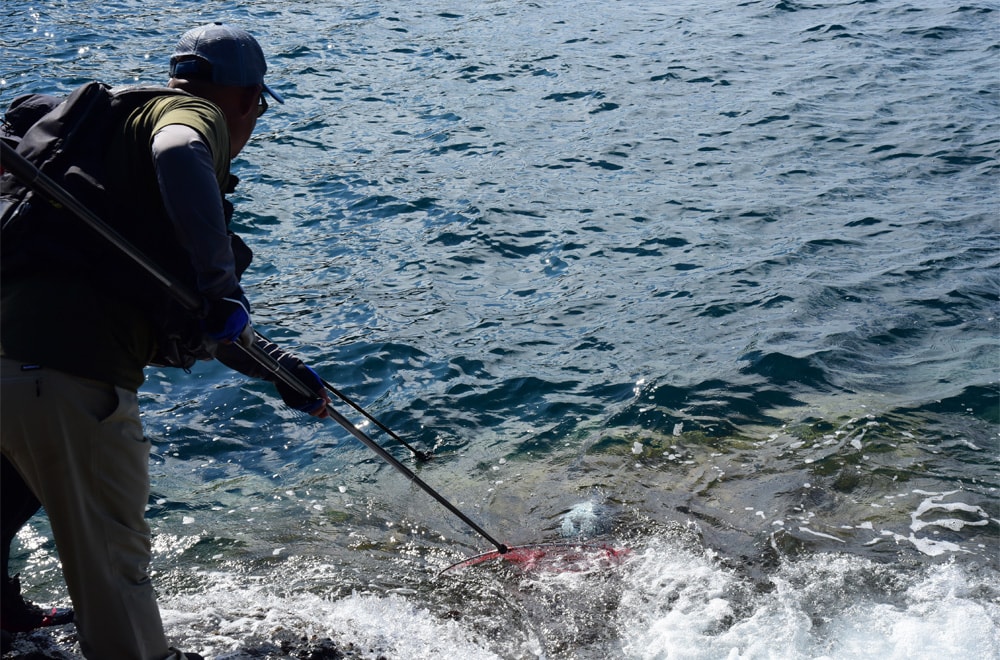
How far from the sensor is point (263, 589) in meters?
5.20

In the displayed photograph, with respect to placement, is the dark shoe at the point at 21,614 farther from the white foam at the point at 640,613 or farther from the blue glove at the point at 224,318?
the blue glove at the point at 224,318

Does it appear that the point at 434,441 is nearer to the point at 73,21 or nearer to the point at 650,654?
the point at 650,654

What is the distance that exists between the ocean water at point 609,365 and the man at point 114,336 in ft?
3.79

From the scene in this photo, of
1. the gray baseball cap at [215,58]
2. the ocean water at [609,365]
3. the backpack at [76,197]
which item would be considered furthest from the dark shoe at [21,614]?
the gray baseball cap at [215,58]

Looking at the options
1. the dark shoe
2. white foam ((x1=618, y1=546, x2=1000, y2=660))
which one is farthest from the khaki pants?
white foam ((x1=618, y1=546, x2=1000, y2=660))

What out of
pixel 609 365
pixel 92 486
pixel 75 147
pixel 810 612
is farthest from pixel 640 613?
pixel 75 147

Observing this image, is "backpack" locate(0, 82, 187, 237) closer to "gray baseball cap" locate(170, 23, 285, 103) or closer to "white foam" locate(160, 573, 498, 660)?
"gray baseball cap" locate(170, 23, 285, 103)

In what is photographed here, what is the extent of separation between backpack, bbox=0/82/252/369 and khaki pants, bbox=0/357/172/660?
0.35 metres

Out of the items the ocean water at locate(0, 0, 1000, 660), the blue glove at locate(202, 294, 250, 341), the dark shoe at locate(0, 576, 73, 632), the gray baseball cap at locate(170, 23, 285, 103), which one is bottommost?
the ocean water at locate(0, 0, 1000, 660)

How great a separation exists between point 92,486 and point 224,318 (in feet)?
2.42

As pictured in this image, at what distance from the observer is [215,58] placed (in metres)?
3.76

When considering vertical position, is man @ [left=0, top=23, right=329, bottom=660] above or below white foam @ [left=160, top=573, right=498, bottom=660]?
above

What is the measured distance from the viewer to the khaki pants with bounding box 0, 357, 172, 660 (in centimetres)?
329

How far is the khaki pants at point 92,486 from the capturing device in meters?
3.29
